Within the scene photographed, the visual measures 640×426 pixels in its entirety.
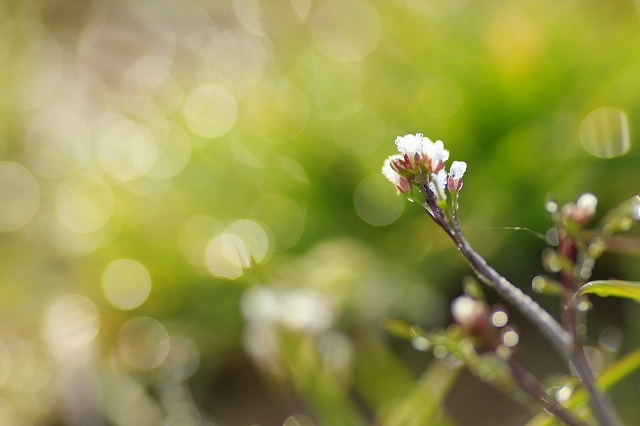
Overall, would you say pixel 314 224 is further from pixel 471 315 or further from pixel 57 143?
pixel 57 143

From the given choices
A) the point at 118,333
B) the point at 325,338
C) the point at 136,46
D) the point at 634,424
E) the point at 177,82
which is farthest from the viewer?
the point at 136,46

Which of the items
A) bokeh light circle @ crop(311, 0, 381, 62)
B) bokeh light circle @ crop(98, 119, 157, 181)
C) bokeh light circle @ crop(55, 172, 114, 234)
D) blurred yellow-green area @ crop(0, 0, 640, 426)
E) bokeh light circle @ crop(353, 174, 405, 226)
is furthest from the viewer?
bokeh light circle @ crop(311, 0, 381, 62)

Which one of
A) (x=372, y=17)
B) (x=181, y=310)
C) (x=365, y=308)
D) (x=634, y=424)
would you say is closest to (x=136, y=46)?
(x=372, y=17)

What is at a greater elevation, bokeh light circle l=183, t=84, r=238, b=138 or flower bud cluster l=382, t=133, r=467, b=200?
flower bud cluster l=382, t=133, r=467, b=200

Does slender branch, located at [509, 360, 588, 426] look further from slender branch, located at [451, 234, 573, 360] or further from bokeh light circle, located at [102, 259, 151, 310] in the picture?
bokeh light circle, located at [102, 259, 151, 310]

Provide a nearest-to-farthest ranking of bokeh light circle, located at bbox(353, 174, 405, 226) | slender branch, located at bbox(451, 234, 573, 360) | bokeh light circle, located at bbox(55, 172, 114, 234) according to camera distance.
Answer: slender branch, located at bbox(451, 234, 573, 360) < bokeh light circle, located at bbox(353, 174, 405, 226) < bokeh light circle, located at bbox(55, 172, 114, 234)

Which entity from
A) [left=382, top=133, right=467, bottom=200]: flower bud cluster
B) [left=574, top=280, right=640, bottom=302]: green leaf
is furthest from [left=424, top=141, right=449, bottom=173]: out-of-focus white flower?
Answer: [left=574, top=280, right=640, bottom=302]: green leaf

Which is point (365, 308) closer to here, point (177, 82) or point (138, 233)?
point (138, 233)
